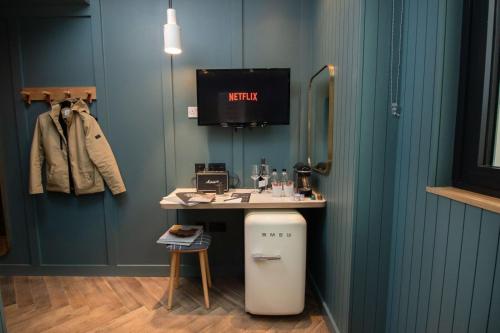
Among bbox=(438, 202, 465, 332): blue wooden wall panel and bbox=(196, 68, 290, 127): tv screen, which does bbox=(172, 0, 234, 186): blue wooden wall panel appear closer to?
bbox=(196, 68, 290, 127): tv screen

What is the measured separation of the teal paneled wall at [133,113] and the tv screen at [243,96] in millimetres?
165

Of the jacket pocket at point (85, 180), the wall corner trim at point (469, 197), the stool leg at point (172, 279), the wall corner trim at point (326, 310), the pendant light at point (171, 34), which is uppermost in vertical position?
the pendant light at point (171, 34)

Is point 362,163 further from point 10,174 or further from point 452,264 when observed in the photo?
point 10,174

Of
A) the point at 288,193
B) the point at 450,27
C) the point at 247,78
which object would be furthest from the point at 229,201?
the point at 450,27

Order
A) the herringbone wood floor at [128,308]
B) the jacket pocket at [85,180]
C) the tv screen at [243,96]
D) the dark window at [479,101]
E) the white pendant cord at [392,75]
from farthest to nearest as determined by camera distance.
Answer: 1. the jacket pocket at [85,180]
2. the tv screen at [243,96]
3. the herringbone wood floor at [128,308]
4. the white pendant cord at [392,75]
5. the dark window at [479,101]

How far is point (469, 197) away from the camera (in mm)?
896

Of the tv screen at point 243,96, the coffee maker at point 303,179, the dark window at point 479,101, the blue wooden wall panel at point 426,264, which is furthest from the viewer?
the tv screen at point 243,96

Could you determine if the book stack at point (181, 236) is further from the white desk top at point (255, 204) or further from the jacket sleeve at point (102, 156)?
the jacket sleeve at point (102, 156)

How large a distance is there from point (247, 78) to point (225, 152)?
676 mm

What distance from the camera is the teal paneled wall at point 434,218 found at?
0.86 metres

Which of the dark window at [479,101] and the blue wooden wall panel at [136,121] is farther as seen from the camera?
the blue wooden wall panel at [136,121]

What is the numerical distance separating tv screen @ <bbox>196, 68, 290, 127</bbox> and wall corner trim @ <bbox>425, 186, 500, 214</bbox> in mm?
1287

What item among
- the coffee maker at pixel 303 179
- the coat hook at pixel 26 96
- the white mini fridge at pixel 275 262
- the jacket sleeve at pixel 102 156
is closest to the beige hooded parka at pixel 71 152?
the jacket sleeve at pixel 102 156

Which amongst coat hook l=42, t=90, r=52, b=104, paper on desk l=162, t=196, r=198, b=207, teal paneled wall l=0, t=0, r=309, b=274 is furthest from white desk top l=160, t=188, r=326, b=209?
coat hook l=42, t=90, r=52, b=104
